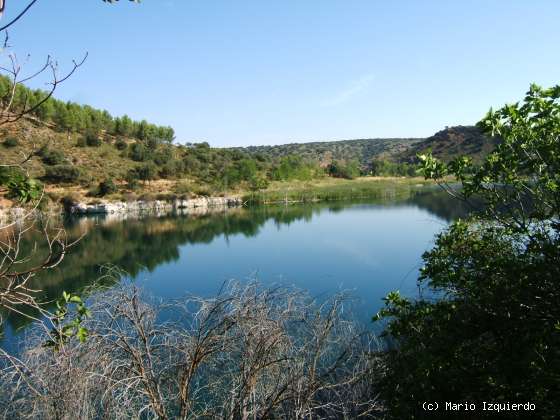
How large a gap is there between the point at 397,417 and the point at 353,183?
88131 mm

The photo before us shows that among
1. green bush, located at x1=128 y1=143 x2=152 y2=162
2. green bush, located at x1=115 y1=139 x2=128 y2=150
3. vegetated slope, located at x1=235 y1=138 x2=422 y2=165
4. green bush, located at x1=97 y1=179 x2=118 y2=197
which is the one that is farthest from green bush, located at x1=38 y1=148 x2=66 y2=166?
vegetated slope, located at x1=235 y1=138 x2=422 y2=165

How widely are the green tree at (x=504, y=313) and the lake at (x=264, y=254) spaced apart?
18.9 feet

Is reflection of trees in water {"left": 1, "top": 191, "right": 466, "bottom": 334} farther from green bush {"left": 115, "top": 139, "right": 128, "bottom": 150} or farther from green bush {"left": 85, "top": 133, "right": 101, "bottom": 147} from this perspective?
green bush {"left": 115, "top": 139, "right": 128, "bottom": 150}

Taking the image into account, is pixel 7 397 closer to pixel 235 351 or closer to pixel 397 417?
pixel 235 351

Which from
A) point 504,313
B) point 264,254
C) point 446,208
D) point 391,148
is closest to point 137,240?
point 264,254

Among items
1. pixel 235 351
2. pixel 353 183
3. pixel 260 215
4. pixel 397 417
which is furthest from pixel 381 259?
pixel 353 183

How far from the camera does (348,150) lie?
184 m

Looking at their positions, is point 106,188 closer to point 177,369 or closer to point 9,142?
point 9,142

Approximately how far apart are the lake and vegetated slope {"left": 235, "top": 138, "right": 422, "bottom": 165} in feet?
390

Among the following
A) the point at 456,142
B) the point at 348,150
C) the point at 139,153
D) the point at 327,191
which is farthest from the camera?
the point at 348,150

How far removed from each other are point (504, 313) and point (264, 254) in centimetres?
2491

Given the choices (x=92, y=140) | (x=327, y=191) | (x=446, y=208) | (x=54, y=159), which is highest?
(x=92, y=140)

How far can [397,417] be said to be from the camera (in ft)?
14.9

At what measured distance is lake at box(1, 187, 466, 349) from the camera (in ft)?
64.7
